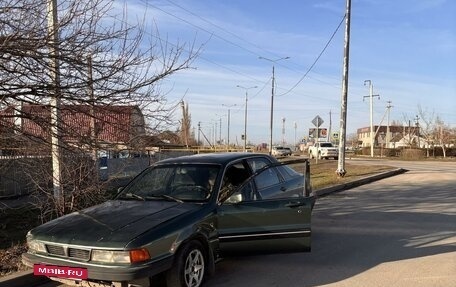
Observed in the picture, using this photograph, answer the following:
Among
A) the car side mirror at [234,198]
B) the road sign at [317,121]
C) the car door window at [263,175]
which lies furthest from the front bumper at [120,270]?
the road sign at [317,121]

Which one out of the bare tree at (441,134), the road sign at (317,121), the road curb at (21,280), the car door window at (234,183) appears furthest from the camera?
the bare tree at (441,134)

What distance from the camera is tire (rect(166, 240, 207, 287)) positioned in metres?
5.19

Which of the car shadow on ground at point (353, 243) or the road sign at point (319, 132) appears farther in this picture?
the road sign at point (319, 132)

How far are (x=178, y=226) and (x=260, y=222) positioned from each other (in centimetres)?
132

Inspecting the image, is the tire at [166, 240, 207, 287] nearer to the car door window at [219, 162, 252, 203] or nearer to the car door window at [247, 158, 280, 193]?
the car door window at [219, 162, 252, 203]

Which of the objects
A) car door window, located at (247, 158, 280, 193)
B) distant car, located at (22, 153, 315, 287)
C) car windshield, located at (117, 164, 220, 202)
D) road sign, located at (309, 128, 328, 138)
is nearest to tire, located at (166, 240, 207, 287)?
distant car, located at (22, 153, 315, 287)

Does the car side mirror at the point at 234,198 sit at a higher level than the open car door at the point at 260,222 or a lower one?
higher

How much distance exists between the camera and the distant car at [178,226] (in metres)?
4.92

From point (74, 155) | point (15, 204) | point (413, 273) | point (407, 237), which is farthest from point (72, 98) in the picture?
point (15, 204)

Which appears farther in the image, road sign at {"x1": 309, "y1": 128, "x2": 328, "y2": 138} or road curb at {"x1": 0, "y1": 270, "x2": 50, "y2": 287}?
road sign at {"x1": 309, "y1": 128, "x2": 328, "y2": 138}

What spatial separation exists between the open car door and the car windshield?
0.37 meters

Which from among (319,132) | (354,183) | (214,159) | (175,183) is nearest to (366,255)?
(214,159)

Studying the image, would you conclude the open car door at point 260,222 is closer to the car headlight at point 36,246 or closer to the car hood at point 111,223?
the car hood at point 111,223

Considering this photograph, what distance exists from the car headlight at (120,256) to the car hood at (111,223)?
0.07m
